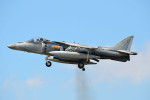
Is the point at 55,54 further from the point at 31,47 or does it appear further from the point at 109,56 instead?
the point at 109,56

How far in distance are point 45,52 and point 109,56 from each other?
617cm

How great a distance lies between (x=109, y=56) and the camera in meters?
33.2

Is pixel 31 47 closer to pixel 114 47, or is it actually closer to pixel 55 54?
pixel 55 54

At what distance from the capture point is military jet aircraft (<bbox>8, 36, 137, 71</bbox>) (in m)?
32.5

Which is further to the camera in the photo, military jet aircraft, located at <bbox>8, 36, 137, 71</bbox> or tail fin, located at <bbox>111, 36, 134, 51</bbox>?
tail fin, located at <bbox>111, 36, 134, 51</bbox>

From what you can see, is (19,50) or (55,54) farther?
(19,50)

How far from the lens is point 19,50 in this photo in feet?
A: 111

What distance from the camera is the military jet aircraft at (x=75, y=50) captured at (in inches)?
1281

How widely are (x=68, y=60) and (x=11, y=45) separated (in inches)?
228

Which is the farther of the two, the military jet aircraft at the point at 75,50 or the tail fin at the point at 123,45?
the tail fin at the point at 123,45

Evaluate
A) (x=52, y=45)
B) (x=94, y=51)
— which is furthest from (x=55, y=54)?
(x=94, y=51)

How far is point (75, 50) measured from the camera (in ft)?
107

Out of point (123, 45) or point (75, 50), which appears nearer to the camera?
point (75, 50)

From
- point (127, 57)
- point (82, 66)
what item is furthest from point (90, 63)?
point (127, 57)
